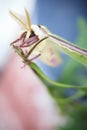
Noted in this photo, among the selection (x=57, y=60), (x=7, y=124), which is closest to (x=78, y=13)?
(x=7, y=124)

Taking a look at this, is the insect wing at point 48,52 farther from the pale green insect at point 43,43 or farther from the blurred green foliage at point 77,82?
the blurred green foliage at point 77,82

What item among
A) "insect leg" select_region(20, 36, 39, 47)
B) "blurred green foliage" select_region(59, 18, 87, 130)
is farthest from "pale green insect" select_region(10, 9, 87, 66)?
"blurred green foliage" select_region(59, 18, 87, 130)

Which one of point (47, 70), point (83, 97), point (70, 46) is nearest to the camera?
point (70, 46)

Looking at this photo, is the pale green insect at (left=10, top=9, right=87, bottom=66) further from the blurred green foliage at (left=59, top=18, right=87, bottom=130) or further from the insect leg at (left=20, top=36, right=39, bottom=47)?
the blurred green foliage at (left=59, top=18, right=87, bottom=130)

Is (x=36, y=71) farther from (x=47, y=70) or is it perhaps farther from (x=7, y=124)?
(x=7, y=124)

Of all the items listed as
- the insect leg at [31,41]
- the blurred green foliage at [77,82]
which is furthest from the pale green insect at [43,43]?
the blurred green foliage at [77,82]

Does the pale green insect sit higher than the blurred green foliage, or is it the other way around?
the pale green insect

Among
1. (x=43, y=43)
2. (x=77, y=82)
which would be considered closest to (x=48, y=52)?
(x=43, y=43)

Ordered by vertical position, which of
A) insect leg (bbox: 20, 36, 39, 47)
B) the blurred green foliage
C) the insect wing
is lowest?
the blurred green foliage

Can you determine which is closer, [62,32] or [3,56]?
[62,32]
